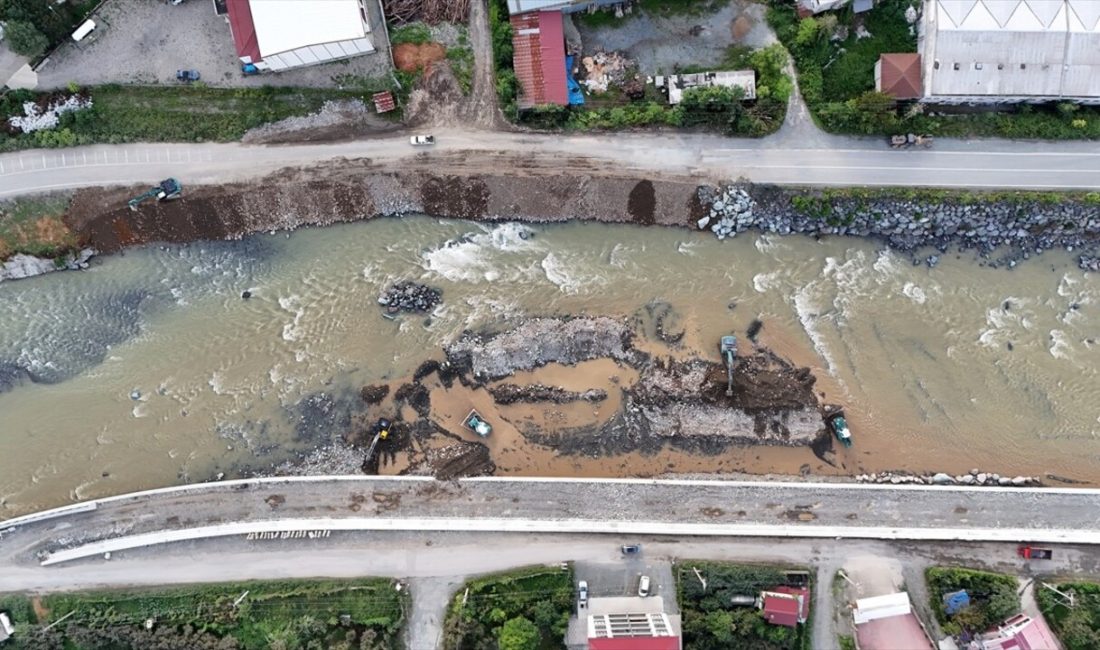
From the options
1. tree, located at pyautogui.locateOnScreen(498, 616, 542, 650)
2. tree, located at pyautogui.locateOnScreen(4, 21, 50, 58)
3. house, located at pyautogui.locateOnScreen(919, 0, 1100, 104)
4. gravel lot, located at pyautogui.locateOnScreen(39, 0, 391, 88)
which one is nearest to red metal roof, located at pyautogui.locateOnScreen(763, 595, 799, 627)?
tree, located at pyautogui.locateOnScreen(498, 616, 542, 650)

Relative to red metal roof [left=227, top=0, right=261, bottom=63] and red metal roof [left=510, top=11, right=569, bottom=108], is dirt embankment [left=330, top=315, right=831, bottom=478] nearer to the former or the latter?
red metal roof [left=510, top=11, right=569, bottom=108]

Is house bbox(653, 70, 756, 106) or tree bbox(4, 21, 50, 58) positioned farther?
house bbox(653, 70, 756, 106)

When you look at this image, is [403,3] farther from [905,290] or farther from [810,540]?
[810,540]

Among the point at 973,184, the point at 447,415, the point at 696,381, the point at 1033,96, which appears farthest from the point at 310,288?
the point at 1033,96

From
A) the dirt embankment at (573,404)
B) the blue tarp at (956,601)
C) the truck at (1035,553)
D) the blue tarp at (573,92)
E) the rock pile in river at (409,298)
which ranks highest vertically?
the blue tarp at (573,92)

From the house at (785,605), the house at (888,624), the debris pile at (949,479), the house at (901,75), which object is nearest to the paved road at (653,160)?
the house at (901,75)

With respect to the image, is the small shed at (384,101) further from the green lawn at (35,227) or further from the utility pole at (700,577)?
the utility pole at (700,577)
